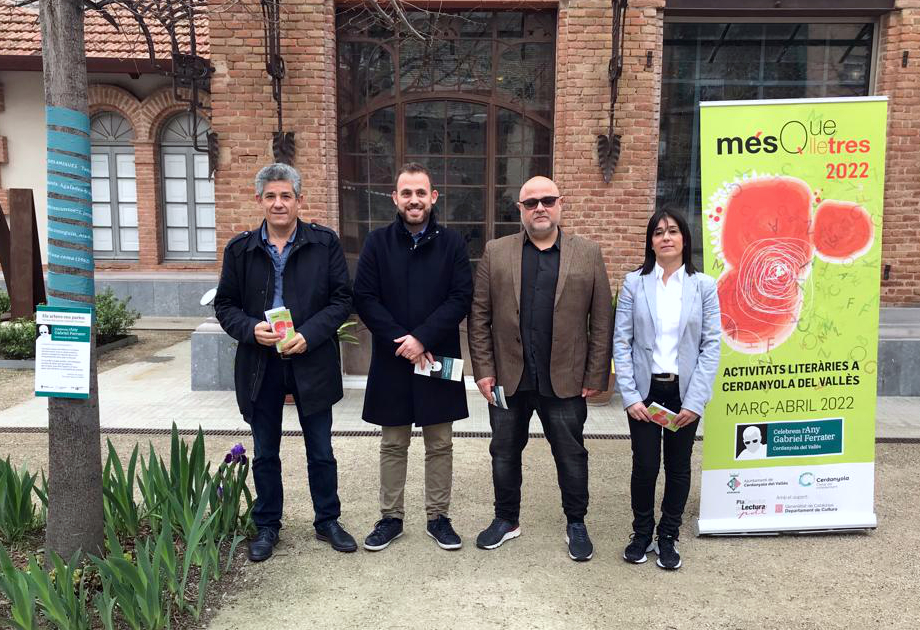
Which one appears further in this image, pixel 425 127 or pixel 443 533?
pixel 425 127

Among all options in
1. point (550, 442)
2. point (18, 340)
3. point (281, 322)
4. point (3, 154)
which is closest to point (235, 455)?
point (281, 322)

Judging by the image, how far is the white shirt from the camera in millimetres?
3355

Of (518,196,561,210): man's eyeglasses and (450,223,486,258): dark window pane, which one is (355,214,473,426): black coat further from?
(450,223,486,258): dark window pane

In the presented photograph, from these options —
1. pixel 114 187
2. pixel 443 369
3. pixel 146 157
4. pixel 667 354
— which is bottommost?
pixel 443 369

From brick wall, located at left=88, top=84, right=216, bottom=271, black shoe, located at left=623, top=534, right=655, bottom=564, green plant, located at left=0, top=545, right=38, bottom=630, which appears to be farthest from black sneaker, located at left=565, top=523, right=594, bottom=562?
brick wall, located at left=88, top=84, right=216, bottom=271

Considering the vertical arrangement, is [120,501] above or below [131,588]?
above

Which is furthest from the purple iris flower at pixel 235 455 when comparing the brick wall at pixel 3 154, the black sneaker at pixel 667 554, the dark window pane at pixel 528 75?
the brick wall at pixel 3 154

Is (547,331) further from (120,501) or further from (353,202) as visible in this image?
(353,202)

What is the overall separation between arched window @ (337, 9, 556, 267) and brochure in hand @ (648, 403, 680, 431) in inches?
164

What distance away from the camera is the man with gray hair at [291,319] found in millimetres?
3438

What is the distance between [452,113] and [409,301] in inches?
160

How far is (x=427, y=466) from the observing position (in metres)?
3.76

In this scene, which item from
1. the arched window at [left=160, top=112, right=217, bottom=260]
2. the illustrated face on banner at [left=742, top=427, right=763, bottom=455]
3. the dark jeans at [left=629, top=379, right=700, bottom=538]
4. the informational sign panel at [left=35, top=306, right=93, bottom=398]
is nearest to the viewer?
the informational sign panel at [left=35, top=306, right=93, bottom=398]

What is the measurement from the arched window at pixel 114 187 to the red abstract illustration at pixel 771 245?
11.5 m
